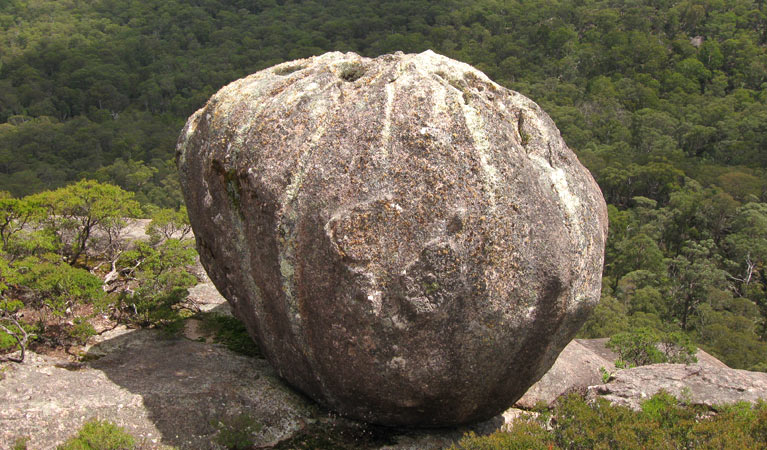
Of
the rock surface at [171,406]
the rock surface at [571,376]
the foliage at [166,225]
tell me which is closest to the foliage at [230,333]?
the rock surface at [171,406]

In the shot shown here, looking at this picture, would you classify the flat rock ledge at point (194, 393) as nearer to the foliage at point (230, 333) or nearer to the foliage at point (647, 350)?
the foliage at point (230, 333)

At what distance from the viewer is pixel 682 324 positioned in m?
39.1

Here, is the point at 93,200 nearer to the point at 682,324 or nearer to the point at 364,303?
the point at 364,303

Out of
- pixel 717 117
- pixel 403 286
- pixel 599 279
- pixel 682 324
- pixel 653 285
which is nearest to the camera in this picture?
pixel 403 286

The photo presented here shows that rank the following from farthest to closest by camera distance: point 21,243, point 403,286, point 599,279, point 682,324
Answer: point 682,324, point 21,243, point 599,279, point 403,286

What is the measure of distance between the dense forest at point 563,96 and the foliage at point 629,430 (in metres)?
13.2

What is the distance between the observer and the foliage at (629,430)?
9492 mm

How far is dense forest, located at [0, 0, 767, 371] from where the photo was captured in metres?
41.7

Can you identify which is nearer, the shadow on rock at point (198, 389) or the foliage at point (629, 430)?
the foliage at point (629, 430)

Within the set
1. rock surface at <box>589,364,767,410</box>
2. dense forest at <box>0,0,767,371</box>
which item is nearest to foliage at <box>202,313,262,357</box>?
dense forest at <box>0,0,767,371</box>

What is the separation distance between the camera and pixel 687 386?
13.1 metres

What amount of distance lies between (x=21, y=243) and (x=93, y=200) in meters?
2.62

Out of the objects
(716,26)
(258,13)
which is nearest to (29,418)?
(716,26)

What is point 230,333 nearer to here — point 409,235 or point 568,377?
point 409,235
